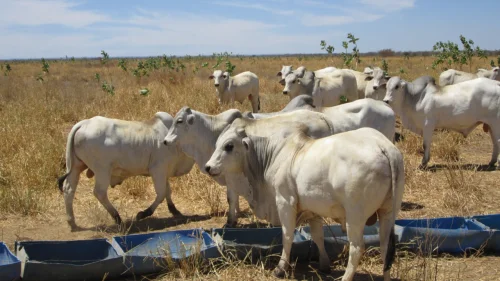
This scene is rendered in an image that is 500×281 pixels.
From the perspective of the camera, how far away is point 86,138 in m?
6.80

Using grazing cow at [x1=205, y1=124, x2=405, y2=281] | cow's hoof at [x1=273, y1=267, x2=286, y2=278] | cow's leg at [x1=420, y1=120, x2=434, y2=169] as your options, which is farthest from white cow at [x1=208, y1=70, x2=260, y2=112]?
cow's hoof at [x1=273, y1=267, x2=286, y2=278]

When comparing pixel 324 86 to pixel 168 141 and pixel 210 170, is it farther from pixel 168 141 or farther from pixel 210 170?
pixel 210 170

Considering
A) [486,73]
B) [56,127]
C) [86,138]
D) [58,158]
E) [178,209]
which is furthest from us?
[486,73]

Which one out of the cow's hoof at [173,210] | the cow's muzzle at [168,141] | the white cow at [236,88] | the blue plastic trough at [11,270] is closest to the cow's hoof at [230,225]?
the cow's hoof at [173,210]

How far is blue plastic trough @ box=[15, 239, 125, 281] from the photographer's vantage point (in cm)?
492

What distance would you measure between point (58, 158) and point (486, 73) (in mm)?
11128

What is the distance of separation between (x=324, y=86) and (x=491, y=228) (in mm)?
7483

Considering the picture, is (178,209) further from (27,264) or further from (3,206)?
(27,264)

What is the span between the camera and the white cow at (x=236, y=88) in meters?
16.6

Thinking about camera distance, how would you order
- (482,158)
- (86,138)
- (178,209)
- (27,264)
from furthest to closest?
(482,158) → (178,209) → (86,138) → (27,264)

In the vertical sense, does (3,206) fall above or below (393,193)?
below

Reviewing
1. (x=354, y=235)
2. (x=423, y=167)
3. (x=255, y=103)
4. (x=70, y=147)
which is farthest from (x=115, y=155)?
(x=255, y=103)

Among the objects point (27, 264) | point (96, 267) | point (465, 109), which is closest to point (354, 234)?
point (96, 267)

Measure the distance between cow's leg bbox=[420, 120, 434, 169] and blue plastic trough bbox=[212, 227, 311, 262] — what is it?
4.69 metres
